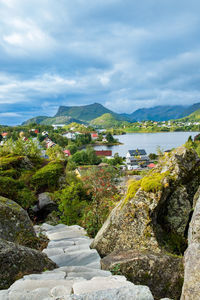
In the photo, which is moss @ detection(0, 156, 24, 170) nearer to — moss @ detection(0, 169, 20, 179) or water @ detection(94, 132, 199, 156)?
moss @ detection(0, 169, 20, 179)

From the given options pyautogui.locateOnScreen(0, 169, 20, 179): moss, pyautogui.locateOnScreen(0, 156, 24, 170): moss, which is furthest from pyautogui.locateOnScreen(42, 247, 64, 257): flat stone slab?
pyautogui.locateOnScreen(0, 156, 24, 170): moss

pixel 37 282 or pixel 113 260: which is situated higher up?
pixel 37 282

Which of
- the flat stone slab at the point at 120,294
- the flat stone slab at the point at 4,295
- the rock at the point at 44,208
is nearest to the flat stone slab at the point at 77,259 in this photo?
the flat stone slab at the point at 4,295

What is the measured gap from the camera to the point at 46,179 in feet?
44.5

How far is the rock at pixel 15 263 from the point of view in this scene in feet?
12.7

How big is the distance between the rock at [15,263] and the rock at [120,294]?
1.80m

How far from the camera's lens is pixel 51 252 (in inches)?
231

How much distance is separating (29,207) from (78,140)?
11347 centimetres

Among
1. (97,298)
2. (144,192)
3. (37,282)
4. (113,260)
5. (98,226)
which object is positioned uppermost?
(144,192)

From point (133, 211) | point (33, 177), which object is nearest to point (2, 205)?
point (133, 211)

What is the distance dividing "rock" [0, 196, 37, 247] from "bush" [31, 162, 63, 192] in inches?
271

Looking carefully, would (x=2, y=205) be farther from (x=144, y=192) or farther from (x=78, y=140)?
(x=78, y=140)

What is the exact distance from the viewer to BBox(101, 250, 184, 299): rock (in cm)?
416

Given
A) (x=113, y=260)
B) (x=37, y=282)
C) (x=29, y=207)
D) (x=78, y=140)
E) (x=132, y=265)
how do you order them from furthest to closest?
(x=78, y=140)
(x=29, y=207)
(x=113, y=260)
(x=132, y=265)
(x=37, y=282)
